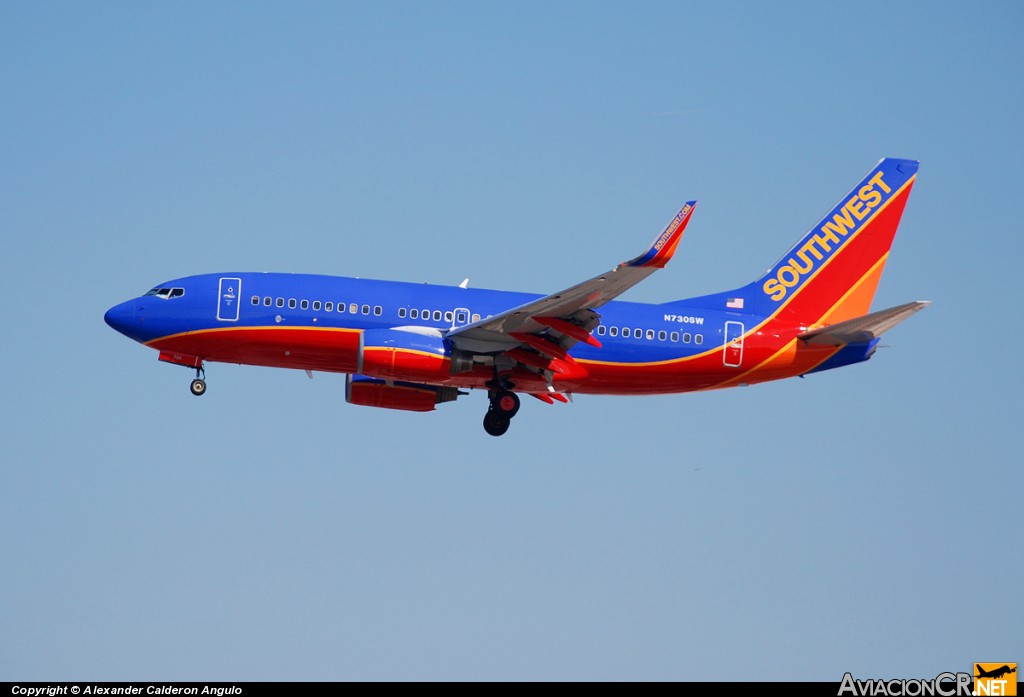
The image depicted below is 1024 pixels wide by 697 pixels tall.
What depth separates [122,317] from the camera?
4759 centimetres

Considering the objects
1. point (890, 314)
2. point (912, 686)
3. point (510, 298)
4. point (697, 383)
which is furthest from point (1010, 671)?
point (510, 298)

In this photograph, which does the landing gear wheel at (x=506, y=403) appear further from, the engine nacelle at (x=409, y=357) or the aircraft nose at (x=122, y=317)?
→ the aircraft nose at (x=122, y=317)

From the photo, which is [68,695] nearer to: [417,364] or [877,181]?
[417,364]

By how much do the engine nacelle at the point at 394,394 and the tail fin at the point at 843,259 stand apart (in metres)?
10.4

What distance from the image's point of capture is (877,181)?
53.4 meters

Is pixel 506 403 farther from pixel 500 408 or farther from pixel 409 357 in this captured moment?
pixel 409 357

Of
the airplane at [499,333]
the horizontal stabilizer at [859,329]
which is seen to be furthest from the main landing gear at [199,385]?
the horizontal stabilizer at [859,329]

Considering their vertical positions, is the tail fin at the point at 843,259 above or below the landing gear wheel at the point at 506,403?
above

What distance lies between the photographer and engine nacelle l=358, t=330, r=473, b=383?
45.6 meters

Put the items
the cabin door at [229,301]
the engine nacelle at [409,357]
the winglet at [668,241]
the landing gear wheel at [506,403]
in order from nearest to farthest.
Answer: the winglet at [668,241] → the engine nacelle at [409,357] → the cabin door at [229,301] → the landing gear wheel at [506,403]

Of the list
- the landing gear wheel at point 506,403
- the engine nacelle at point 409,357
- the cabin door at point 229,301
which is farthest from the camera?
the landing gear wheel at point 506,403

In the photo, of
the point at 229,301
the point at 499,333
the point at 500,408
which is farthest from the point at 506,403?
the point at 229,301

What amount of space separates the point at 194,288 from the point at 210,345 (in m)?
1.86

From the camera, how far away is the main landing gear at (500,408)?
159 feet
